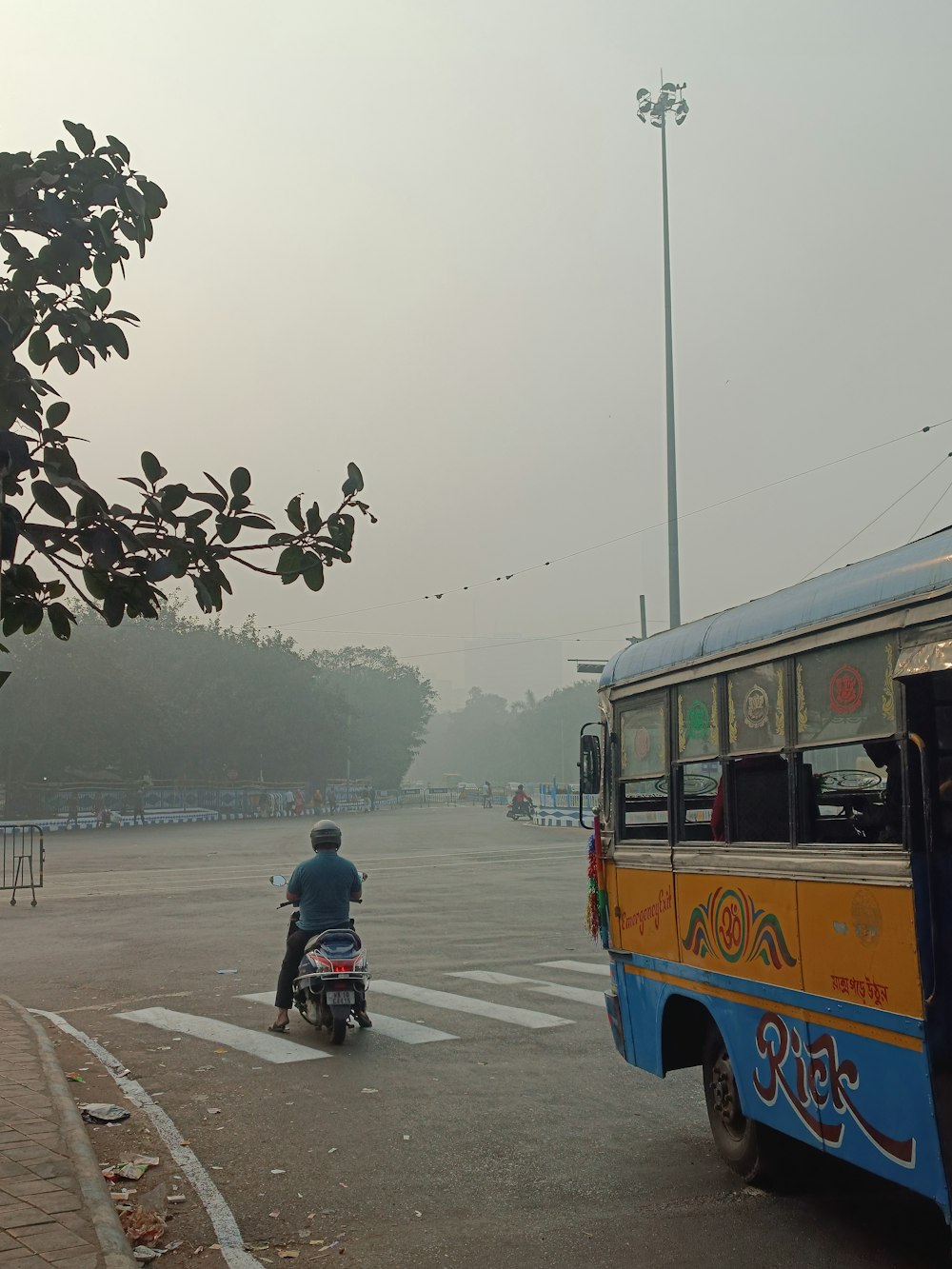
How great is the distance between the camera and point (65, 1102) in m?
7.88

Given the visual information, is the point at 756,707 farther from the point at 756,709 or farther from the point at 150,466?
the point at 150,466

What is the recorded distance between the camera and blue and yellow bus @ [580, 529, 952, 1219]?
488 cm

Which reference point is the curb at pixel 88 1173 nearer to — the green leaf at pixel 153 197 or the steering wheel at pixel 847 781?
the steering wheel at pixel 847 781

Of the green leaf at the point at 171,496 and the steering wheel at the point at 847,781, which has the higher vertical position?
the green leaf at the point at 171,496

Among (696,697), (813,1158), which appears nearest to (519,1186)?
(813,1158)

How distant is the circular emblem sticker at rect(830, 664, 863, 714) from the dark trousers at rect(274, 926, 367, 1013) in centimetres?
647

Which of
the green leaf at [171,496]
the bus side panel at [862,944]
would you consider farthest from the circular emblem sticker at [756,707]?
the green leaf at [171,496]

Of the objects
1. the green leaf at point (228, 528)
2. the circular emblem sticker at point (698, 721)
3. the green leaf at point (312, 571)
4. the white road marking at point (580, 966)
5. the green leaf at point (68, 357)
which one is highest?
the green leaf at point (68, 357)

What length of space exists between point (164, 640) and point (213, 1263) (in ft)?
286

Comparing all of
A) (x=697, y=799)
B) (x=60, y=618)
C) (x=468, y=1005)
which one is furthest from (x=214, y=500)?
(x=468, y=1005)

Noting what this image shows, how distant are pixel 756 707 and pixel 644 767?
151 centimetres

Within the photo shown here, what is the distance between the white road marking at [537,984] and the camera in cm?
1235

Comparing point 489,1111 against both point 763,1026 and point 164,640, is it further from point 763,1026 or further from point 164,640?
point 164,640

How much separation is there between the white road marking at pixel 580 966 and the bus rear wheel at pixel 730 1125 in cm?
694
